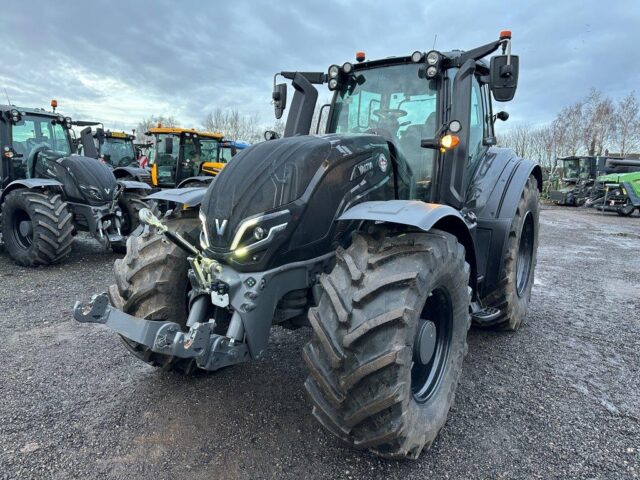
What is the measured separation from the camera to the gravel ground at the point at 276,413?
2.34 metres

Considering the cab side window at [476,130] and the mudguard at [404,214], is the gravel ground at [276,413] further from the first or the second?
the cab side window at [476,130]

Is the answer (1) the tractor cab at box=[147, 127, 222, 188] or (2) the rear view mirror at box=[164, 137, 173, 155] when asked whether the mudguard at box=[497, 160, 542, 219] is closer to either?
(2) the rear view mirror at box=[164, 137, 173, 155]

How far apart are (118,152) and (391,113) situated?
1547cm

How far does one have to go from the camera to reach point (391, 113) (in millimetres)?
3500

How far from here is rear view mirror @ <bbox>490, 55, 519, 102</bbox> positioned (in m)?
2.98

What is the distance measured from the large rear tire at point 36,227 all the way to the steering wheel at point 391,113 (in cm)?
533

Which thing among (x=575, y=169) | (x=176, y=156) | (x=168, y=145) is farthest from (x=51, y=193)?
(x=575, y=169)

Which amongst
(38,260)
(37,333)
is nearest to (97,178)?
(38,260)

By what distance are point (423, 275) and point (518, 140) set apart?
44.9 m

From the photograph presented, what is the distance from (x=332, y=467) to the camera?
2312mm

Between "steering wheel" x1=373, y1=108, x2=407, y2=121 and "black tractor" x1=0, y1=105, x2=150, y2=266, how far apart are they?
5225 mm

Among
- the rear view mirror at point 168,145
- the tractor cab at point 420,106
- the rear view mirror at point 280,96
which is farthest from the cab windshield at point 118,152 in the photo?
the tractor cab at point 420,106

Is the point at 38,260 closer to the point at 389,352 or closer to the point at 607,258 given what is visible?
the point at 389,352

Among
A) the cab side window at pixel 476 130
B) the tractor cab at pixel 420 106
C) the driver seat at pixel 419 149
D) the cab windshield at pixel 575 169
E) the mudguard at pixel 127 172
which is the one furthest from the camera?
the cab windshield at pixel 575 169
